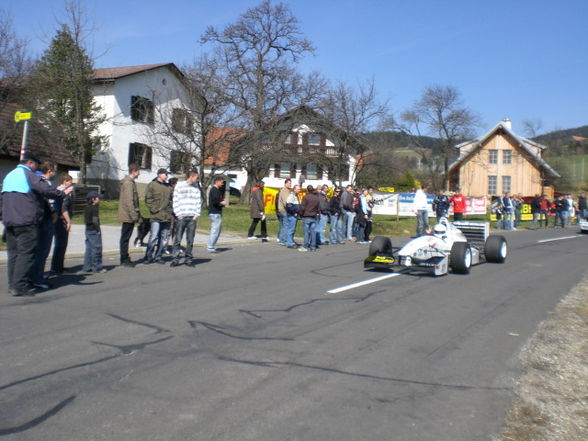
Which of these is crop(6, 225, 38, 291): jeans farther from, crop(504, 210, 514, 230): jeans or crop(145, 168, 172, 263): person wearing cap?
crop(504, 210, 514, 230): jeans

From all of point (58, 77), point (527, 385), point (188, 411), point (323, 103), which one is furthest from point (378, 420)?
point (323, 103)

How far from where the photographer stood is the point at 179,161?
27.4 metres

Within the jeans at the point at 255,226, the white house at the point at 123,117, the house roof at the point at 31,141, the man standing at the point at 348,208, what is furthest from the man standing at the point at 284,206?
the white house at the point at 123,117

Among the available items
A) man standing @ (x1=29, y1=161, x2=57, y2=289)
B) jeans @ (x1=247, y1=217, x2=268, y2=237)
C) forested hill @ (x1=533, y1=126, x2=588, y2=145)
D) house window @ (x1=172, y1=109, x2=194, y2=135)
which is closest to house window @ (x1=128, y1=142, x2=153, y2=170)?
house window @ (x1=172, y1=109, x2=194, y2=135)

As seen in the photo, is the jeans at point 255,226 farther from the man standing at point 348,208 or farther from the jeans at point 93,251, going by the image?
the jeans at point 93,251

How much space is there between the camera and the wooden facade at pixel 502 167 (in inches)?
2363

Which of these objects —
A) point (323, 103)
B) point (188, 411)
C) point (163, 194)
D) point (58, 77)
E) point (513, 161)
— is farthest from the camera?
point (513, 161)

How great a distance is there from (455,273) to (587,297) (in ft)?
8.44

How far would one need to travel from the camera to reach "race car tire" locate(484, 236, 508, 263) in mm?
13609

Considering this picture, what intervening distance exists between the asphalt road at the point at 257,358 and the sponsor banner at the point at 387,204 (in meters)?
20.2

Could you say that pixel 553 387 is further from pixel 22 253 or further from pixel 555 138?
pixel 555 138

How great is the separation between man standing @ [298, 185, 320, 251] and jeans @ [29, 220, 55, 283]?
297 inches

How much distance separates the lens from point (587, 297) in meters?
9.70

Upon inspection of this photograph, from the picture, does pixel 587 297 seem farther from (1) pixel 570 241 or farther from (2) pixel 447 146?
(2) pixel 447 146
